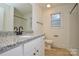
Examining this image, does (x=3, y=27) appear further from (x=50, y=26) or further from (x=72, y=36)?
(x=72, y=36)

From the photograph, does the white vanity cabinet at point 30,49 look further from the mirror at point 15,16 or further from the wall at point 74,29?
the wall at point 74,29

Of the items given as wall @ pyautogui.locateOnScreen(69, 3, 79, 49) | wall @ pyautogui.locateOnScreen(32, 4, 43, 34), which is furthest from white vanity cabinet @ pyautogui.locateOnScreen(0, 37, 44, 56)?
wall @ pyautogui.locateOnScreen(69, 3, 79, 49)

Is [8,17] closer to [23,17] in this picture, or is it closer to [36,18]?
[23,17]

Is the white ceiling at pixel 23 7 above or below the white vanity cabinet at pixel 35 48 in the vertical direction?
above

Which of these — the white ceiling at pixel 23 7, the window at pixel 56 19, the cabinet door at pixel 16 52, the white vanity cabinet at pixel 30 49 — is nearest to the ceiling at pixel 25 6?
the white ceiling at pixel 23 7

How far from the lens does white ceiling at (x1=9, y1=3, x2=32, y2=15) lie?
128 centimetres

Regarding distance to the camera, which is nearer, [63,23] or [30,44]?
[30,44]

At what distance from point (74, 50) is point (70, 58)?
0.13m

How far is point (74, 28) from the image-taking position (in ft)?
4.30

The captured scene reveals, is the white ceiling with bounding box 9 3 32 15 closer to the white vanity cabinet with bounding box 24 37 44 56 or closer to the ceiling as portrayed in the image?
the ceiling

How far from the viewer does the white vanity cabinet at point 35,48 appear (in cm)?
114

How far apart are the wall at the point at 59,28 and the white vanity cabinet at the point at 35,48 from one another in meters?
0.12

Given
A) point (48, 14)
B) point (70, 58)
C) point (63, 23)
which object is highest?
point (48, 14)

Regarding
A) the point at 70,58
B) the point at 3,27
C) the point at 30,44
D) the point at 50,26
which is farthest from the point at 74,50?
the point at 3,27
